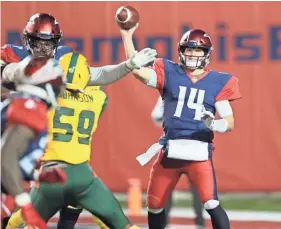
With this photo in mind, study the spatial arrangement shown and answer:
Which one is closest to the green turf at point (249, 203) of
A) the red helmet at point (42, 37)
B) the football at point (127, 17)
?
the football at point (127, 17)

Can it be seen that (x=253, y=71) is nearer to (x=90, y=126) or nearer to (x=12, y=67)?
(x=90, y=126)

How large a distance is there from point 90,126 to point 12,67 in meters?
0.89

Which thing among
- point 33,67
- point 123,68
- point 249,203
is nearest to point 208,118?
point 123,68

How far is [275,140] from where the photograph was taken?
948cm

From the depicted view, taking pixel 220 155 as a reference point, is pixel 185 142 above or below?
above

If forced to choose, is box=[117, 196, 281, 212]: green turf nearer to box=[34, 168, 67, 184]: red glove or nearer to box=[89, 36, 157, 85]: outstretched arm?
box=[89, 36, 157, 85]: outstretched arm

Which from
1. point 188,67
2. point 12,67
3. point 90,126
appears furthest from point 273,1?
point 12,67

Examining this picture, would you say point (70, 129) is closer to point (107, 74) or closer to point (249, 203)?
point (107, 74)

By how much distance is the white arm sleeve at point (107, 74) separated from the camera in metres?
5.20

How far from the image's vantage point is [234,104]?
9469 millimetres

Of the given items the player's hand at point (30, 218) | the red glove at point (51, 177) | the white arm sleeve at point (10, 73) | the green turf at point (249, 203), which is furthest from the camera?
the green turf at point (249, 203)

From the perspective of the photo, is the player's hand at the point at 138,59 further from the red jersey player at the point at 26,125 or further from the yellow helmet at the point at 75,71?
the red jersey player at the point at 26,125

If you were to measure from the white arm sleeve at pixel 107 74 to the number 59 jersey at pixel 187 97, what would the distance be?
2.38ft

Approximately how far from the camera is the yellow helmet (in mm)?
5047
